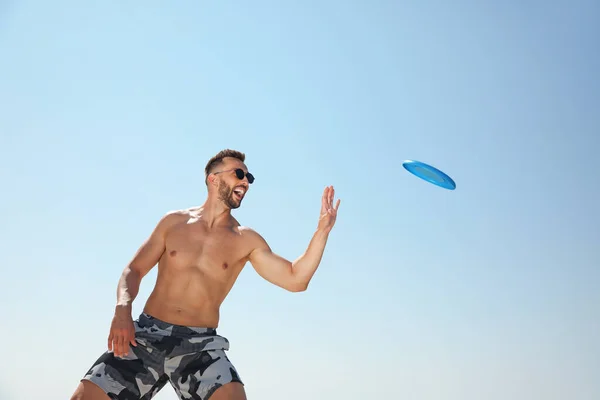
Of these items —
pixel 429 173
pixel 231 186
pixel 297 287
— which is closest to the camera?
pixel 297 287

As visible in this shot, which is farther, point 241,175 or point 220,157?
point 220,157

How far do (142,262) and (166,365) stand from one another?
3.93ft

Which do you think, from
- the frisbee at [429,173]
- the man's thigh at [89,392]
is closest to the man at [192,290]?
the man's thigh at [89,392]

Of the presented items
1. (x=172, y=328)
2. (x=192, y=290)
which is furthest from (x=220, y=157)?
(x=172, y=328)

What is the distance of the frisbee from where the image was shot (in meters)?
10.6

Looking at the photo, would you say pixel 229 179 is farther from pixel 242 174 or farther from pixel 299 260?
pixel 299 260

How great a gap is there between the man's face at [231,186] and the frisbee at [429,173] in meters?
3.53

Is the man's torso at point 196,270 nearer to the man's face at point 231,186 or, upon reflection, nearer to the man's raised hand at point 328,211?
the man's face at point 231,186

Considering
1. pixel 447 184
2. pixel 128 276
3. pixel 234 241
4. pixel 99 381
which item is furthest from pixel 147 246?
pixel 447 184

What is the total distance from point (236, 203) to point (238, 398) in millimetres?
2360

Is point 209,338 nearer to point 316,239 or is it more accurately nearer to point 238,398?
point 238,398

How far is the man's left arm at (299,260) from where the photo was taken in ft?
24.8

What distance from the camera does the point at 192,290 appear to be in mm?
7551

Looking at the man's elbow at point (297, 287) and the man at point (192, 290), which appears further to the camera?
the man's elbow at point (297, 287)
